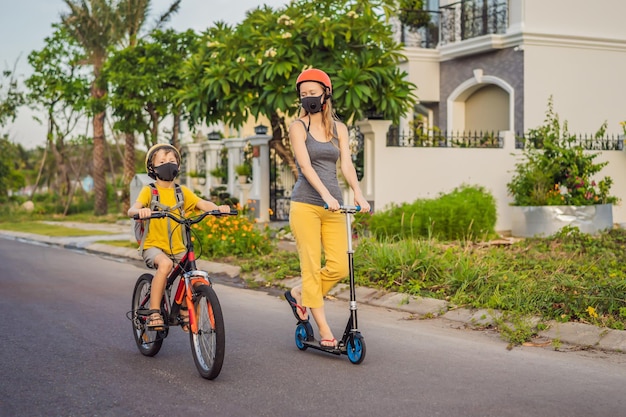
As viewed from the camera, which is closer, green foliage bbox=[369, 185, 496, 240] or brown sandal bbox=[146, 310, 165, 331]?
brown sandal bbox=[146, 310, 165, 331]

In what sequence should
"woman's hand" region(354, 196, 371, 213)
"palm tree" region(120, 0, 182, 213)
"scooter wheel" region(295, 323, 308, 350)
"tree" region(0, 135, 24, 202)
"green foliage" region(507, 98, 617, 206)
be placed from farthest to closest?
"tree" region(0, 135, 24, 202), "palm tree" region(120, 0, 182, 213), "green foliage" region(507, 98, 617, 206), "scooter wheel" region(295, 323, 308, 350), "woman's hand" region(354, 196, 371, 213)

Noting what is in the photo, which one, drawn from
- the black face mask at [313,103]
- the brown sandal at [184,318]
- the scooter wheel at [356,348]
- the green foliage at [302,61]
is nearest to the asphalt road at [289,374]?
the scooter wheel at [356,348]

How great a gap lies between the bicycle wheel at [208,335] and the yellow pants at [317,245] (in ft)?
3.02

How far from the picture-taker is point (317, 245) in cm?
677

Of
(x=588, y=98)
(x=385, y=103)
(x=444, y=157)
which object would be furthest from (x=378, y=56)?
(x=588, y=98)

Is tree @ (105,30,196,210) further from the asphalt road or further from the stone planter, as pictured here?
the asphalt road

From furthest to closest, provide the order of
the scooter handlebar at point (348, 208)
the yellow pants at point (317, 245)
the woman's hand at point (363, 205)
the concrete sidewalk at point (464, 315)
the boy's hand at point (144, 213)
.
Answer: the concrete sidewalk at point (464, 315) → the yellow pants at point (317, 245) → the woman's hand at point (363, 205) → the scooter handlebar at point (348, 208) → the boy's hand at point (144, 213)

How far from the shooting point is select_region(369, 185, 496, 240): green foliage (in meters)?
14.4

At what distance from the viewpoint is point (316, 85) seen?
22.0 feet

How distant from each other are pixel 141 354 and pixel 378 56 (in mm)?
10767

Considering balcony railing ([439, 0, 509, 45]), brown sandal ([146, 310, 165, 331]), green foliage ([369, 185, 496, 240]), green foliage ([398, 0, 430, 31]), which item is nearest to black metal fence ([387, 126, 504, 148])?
green foliage ([369, 185, 496, 240])

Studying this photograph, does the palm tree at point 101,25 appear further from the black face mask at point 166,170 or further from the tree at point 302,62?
the black face mask at point 166,170

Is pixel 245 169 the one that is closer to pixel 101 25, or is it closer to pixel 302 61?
pixel 302 61

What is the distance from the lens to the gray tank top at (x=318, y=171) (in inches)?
264
